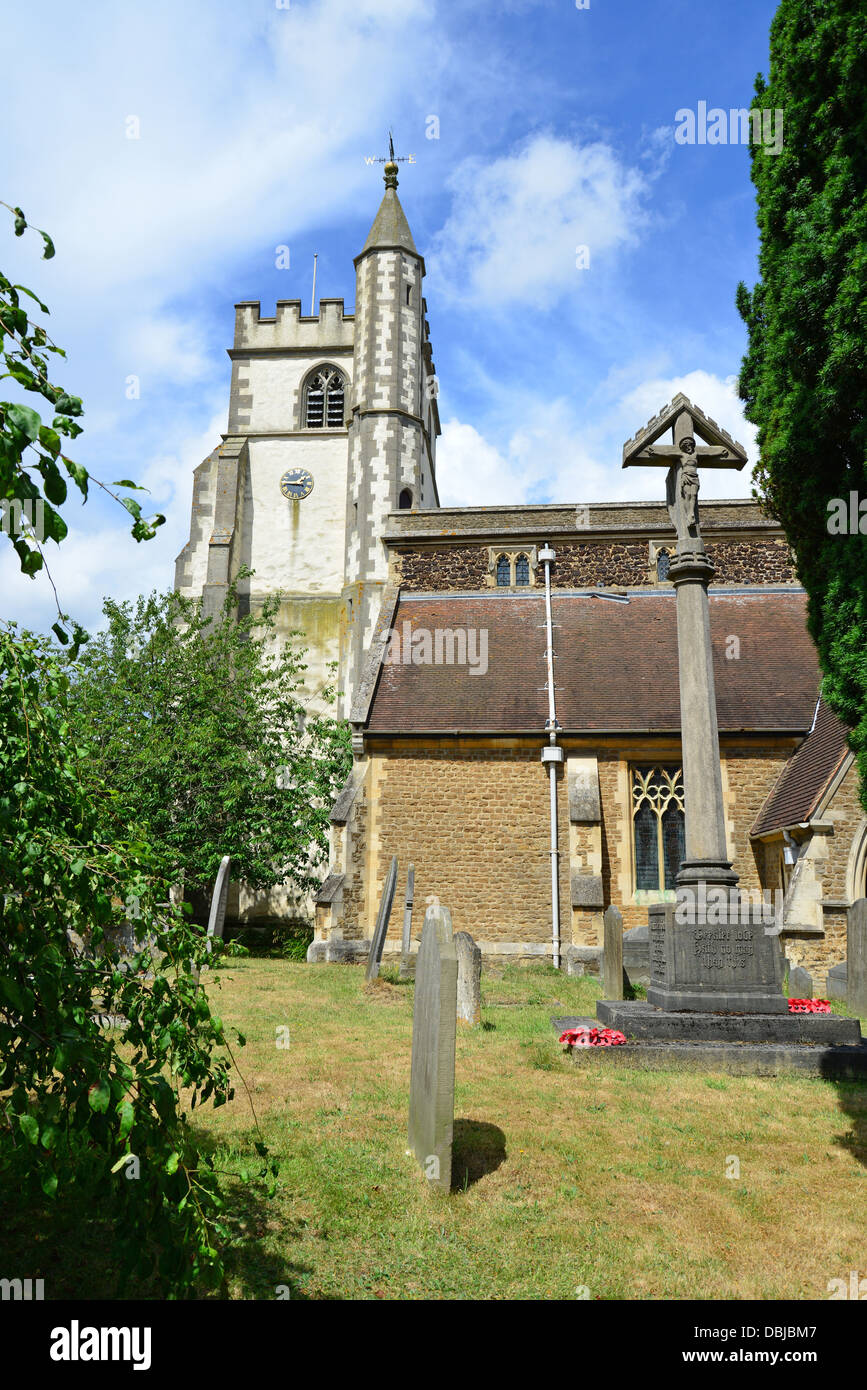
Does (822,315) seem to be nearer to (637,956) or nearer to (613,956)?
(613,956)

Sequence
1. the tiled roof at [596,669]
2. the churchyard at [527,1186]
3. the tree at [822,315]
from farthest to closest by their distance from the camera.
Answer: the tiled roof at [596,669], the tree at [822,315], the churchyard at [527,1186]

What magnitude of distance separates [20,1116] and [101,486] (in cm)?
168

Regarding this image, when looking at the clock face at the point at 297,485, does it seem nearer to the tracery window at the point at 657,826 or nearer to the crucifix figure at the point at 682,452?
the tracery window at the point at 657,826

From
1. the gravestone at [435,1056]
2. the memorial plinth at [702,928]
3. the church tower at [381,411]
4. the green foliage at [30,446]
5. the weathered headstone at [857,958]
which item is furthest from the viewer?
the church tower at [381,411]

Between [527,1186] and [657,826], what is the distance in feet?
35.7

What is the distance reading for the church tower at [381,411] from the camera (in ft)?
76.5

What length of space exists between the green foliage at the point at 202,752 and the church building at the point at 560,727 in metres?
2.44

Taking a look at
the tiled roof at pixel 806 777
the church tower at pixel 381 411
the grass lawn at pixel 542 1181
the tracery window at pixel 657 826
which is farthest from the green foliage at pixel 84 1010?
the church tower at pixel 381 411

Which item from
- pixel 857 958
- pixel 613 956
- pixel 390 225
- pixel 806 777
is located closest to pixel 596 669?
pixel 806 777

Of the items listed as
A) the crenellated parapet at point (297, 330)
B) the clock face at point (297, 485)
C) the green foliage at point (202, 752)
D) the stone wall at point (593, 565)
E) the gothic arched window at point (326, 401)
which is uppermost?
the crenellated parapet at point (297, 330)
